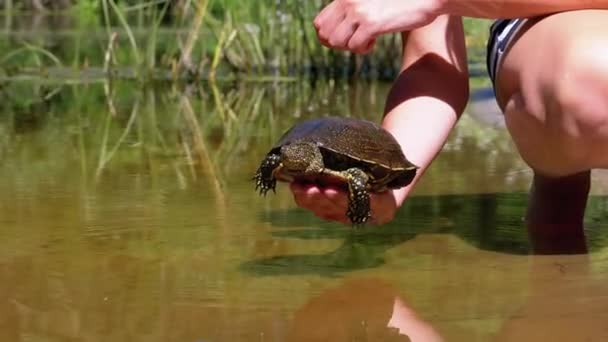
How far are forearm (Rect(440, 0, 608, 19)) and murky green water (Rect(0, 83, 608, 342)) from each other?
1.13 feet

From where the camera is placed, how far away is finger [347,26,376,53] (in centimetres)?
174

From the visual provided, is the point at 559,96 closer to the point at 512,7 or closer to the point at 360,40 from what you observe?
the point at 512,7

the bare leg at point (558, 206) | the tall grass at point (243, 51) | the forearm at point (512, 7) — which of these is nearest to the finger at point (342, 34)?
the forearm at point (512, 7)

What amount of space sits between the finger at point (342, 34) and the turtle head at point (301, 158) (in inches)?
9.4

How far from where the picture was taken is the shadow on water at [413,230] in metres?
1.65

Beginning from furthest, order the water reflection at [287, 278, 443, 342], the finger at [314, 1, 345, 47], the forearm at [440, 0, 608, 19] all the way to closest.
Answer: the finger at [314, 1, 345, 47]
the forearm at [440, 0, 608, 19]
the water reflection at [287, 278, 443, 342]

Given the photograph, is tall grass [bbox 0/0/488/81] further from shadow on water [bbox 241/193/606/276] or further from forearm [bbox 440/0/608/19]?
forearm [bbox 440/0/608/19]

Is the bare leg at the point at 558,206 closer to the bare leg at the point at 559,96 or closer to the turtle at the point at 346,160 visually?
the bare leg at the point at 559,96

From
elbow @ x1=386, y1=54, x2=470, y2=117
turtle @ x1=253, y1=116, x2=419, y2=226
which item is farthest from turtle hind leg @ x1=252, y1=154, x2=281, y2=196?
elbow @ x1=386, y1=54, x2=470, y2=117

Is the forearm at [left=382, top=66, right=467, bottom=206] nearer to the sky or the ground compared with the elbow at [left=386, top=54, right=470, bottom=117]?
nearer to the ground

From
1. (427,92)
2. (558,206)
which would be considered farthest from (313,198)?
(558,206)

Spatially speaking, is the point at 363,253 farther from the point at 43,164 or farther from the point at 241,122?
the point at 241,122

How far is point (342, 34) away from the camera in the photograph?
5.77 feet

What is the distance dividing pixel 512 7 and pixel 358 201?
1.24 feet
